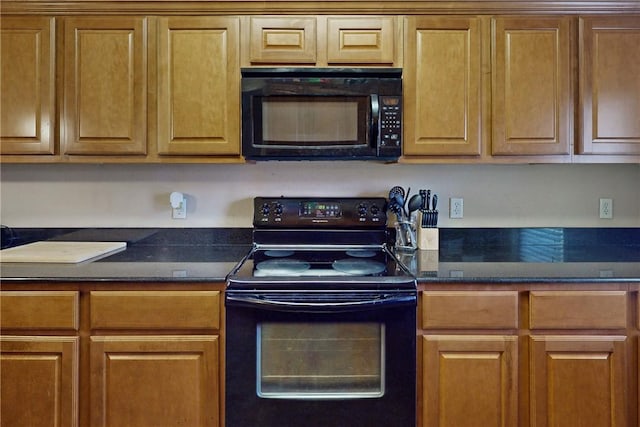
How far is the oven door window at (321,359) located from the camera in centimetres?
142

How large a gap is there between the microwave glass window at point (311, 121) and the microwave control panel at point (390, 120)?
92mm

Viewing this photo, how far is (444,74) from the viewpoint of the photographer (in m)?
1.78

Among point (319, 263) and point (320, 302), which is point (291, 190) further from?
point (320, 302)

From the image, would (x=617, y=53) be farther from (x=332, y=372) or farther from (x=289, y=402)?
(x=289, y=402)

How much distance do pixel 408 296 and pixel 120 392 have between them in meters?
1.04

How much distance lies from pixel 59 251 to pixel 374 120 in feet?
4.75

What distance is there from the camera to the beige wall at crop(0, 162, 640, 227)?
2.08 meters

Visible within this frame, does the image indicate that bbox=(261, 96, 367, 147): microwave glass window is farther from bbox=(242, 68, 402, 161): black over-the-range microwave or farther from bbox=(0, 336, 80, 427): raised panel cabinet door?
bbox=(0, 336, 80, 427): raised panel cabinet door

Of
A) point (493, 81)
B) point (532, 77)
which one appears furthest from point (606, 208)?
point (493, 81)

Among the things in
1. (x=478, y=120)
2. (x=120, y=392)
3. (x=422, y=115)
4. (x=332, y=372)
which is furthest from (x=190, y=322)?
(x=478, y=120)

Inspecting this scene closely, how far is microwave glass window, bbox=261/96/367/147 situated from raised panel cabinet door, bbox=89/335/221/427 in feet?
2.84

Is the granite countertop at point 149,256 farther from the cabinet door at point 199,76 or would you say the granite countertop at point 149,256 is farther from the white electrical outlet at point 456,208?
Answer: the white electrical outlet at point 456,208

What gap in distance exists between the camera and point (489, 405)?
55.6 inches

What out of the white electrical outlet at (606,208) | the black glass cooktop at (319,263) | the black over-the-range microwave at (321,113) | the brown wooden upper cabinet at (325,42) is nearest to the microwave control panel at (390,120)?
the black over-the-range microwave at (321,113)
